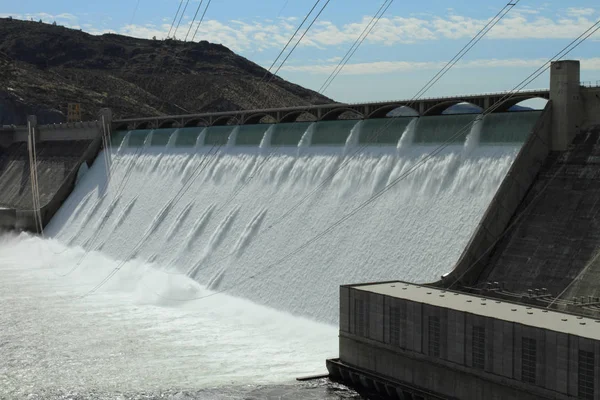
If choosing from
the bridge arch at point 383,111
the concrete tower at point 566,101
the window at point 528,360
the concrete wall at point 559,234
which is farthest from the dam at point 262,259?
the window at point 528,360

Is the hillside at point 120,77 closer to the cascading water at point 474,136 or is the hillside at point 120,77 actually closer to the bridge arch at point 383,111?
the bridge arch at point 383,111

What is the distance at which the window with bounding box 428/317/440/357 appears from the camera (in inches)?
869

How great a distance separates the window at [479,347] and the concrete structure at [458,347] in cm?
3

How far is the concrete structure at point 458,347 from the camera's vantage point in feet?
61.5

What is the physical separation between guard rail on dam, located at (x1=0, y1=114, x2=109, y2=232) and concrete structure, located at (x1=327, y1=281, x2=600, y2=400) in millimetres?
41286

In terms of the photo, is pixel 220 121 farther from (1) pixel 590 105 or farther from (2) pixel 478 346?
(2) pixel 478 346

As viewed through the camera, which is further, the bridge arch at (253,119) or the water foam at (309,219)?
the bridge arch at (253,119)

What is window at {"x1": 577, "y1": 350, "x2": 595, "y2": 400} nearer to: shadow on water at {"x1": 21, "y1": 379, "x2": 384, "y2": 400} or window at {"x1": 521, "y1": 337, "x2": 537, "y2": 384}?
window at {"x1": 521, "y1": 337, "x2": 537, "y2": 384}

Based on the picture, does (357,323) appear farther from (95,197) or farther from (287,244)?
(95,197)

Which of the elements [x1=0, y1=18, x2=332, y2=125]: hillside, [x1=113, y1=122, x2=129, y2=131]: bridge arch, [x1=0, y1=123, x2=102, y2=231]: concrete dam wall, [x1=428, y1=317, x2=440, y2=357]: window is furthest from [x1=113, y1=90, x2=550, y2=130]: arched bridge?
[x1=0, y1=18, x2=332, y2=125]: hillside

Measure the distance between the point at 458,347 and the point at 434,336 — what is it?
0.97 m

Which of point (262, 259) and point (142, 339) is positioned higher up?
point (262, 259)

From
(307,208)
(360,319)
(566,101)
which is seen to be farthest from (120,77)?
(360,319)

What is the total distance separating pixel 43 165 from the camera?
2736 inches
